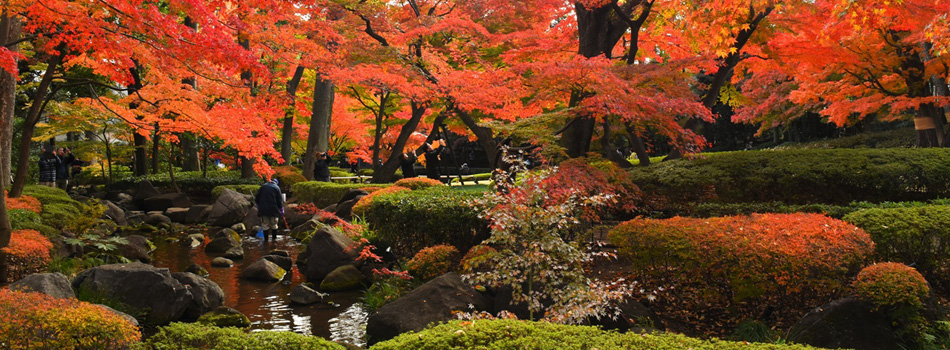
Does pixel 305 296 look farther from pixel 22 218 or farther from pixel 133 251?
pixel 22 218

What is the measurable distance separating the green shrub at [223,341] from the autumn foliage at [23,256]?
5.00 m

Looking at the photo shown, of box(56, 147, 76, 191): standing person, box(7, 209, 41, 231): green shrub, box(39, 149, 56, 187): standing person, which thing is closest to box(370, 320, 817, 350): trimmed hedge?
box(7, 209, 41, 231): green shrub

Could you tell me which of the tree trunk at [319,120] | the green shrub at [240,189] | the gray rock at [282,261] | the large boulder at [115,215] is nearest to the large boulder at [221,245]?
the gray rock at [282,261]

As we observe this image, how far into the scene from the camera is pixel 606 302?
518 cm

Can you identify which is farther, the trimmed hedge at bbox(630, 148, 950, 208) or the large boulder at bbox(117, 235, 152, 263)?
the large boulder at bbox(117, 235, 152, 263)

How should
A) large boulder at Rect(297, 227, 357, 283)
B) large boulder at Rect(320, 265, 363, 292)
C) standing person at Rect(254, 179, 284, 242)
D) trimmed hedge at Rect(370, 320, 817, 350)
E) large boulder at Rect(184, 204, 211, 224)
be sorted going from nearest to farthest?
trimmed hedge at Rect(370, 320, 817, 350) → large boulder at Rect(320, 265, 363, 292) → large boulder at Rect(297, 227, 357, 283) → standing person at Rect(254, 179, 284, 242) → large boulder at Rect(184, 204, 211, 224)

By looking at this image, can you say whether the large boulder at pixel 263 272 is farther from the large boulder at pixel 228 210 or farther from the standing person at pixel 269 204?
the large boulder at pixel 228 210

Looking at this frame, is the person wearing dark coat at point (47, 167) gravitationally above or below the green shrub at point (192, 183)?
above

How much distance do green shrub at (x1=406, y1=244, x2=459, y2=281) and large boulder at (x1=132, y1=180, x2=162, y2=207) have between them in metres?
14.4

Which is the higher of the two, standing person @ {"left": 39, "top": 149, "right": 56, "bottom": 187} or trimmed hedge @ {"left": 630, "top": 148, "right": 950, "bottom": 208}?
standing person @ {"left": 39, "top": 149, "right": 56, "bottom": 187}

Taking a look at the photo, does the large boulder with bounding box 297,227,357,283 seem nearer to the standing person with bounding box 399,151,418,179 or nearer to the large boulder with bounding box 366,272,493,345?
the large boulder with bounding box 366,272,493,345

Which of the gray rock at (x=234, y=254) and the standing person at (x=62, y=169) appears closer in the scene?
the gray rock at (x=234, y=254)

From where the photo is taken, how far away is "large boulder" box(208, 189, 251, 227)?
16.0 m

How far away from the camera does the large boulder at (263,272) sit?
30.6ft
